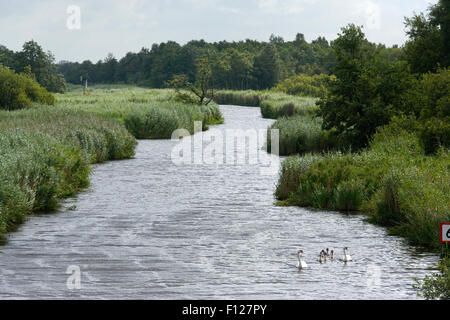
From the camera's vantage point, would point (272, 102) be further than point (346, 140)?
Yes

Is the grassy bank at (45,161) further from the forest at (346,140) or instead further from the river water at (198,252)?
the river water at (198,252)

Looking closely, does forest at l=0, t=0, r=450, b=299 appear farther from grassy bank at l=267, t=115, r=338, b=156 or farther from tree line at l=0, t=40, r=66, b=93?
tree line at l=0, t=40, r=66, b=93

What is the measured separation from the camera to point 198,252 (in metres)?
14.2

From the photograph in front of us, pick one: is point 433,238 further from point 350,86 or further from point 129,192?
point 350,86

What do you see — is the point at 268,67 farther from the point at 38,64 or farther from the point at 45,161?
the point at 45,161

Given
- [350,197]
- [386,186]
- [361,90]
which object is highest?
[361,90]

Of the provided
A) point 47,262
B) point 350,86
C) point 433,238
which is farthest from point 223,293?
point 350,86

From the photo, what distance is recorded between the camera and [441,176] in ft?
56.4

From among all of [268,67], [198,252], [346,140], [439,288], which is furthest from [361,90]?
[268,67]

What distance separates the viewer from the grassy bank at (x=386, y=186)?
595 inches

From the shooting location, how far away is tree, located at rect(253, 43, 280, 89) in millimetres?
149000

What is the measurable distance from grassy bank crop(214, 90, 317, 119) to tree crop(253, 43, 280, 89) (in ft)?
112

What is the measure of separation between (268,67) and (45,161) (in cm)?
13121

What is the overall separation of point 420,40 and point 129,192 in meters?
27.6
